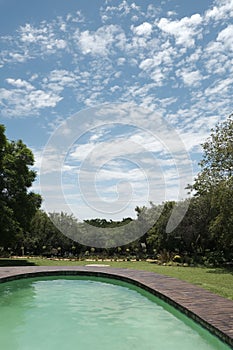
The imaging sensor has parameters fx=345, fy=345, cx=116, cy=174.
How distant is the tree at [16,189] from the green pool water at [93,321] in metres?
6.59

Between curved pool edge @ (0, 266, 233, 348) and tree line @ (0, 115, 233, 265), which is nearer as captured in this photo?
curved pool edge @ (0, 266, 233, 348)

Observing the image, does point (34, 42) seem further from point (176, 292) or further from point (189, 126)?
point (176, 292)

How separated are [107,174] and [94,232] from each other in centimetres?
1016

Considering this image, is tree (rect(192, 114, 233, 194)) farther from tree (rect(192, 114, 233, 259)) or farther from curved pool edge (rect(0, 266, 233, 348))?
curved pool edge (rect(0, 266, 233, 348))

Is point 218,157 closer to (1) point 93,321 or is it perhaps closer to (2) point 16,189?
(2) point 16,189

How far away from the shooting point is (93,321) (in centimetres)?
852

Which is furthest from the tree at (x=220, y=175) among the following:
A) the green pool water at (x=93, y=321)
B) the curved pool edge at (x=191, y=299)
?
the green pool water at (x=93, y=321)

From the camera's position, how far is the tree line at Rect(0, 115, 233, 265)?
17.3 m

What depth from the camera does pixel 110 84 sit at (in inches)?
664

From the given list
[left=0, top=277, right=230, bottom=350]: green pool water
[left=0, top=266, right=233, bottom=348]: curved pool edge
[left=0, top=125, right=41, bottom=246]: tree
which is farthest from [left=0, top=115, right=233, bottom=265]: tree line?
[left=0, top=277, right=230, bottom=350]: green pool water

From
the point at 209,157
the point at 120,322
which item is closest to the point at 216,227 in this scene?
the point at 209,157

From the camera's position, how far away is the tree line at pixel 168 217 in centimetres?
1734

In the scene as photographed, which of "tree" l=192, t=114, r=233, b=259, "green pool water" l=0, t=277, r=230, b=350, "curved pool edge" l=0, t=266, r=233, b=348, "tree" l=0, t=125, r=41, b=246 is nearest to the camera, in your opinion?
"curved pool edge" l=0, t=266, r=233, b=348

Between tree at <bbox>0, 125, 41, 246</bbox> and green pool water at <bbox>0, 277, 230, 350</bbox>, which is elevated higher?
tree at <bbox>0, 125, 41, 246</bbox>
